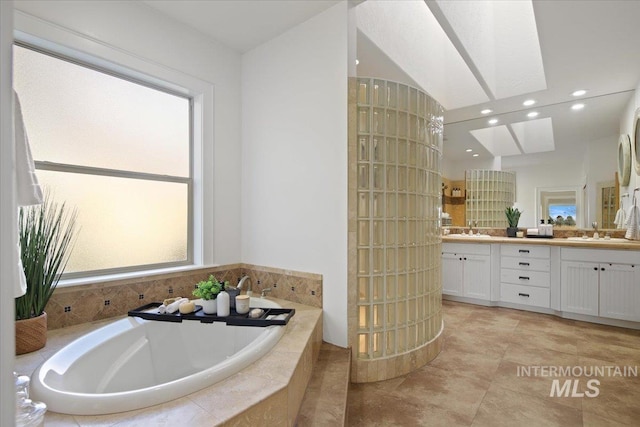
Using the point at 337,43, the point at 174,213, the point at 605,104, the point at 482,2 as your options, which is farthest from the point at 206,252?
the point at 605,104

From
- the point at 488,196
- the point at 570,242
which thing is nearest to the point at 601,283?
the point at 570,242

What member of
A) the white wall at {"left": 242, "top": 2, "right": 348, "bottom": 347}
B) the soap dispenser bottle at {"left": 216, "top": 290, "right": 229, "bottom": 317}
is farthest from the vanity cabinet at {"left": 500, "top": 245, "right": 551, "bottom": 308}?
the soap dispenser bottle at {"left": 216, "top": 290, "right": 229, "bottom": 317}

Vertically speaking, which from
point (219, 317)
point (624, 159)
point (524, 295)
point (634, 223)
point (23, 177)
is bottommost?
point (524, 295)

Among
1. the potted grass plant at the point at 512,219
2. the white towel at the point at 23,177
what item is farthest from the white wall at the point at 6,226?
the potted grass plant at the point at 512,219

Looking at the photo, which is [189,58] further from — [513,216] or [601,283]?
[601,283]

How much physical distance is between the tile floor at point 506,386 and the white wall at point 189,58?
1762mm

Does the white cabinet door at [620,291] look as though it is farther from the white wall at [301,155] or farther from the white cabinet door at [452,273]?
the white wall at [301,155]

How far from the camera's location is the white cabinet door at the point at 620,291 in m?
3.04

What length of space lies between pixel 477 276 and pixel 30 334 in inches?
166

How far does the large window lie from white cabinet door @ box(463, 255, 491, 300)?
336 cm

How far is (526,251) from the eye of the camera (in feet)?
12.0

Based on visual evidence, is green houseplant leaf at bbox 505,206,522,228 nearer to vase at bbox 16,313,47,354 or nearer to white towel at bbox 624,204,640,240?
white towel at bbox 624,204,640,240

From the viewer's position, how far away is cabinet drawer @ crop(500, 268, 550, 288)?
3.57 meters

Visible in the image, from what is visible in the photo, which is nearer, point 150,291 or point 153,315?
point 153,315
